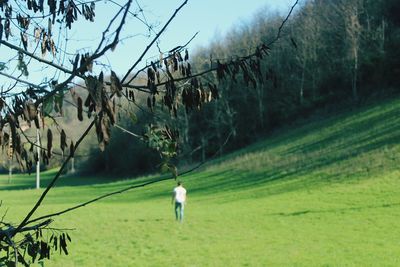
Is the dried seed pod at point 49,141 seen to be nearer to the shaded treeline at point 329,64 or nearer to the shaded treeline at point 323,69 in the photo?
the shaded treeline at point 323,69

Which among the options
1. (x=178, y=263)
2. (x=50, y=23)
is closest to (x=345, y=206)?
(x=178, y=263)

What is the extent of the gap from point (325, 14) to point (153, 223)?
40.3m

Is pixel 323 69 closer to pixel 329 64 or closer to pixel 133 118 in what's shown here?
pixel 329 64

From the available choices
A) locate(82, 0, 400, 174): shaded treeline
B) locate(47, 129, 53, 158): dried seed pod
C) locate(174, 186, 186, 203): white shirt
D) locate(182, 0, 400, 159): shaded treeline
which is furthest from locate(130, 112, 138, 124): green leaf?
locate(182, 0, 400, 159): shaded treeline

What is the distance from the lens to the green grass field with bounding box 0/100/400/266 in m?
14.8

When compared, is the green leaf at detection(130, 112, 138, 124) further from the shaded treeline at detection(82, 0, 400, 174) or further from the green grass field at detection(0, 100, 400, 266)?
the shaded treeline at detection(82, 0, 400, 174)

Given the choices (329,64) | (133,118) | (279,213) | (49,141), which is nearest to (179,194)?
(279,213)

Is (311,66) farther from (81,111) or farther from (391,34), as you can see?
(81,111)

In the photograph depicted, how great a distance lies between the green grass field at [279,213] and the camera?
1484 cm

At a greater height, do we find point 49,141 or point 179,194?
point 49,141

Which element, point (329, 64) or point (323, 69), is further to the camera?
point (323, 69)

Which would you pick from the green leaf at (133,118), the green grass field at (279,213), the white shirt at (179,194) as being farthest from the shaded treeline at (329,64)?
the green leaf at (133,118)

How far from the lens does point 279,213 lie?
2327 centimetres

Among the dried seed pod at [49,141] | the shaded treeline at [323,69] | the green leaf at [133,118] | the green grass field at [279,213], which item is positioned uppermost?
the shaded treeline at [323,69]
